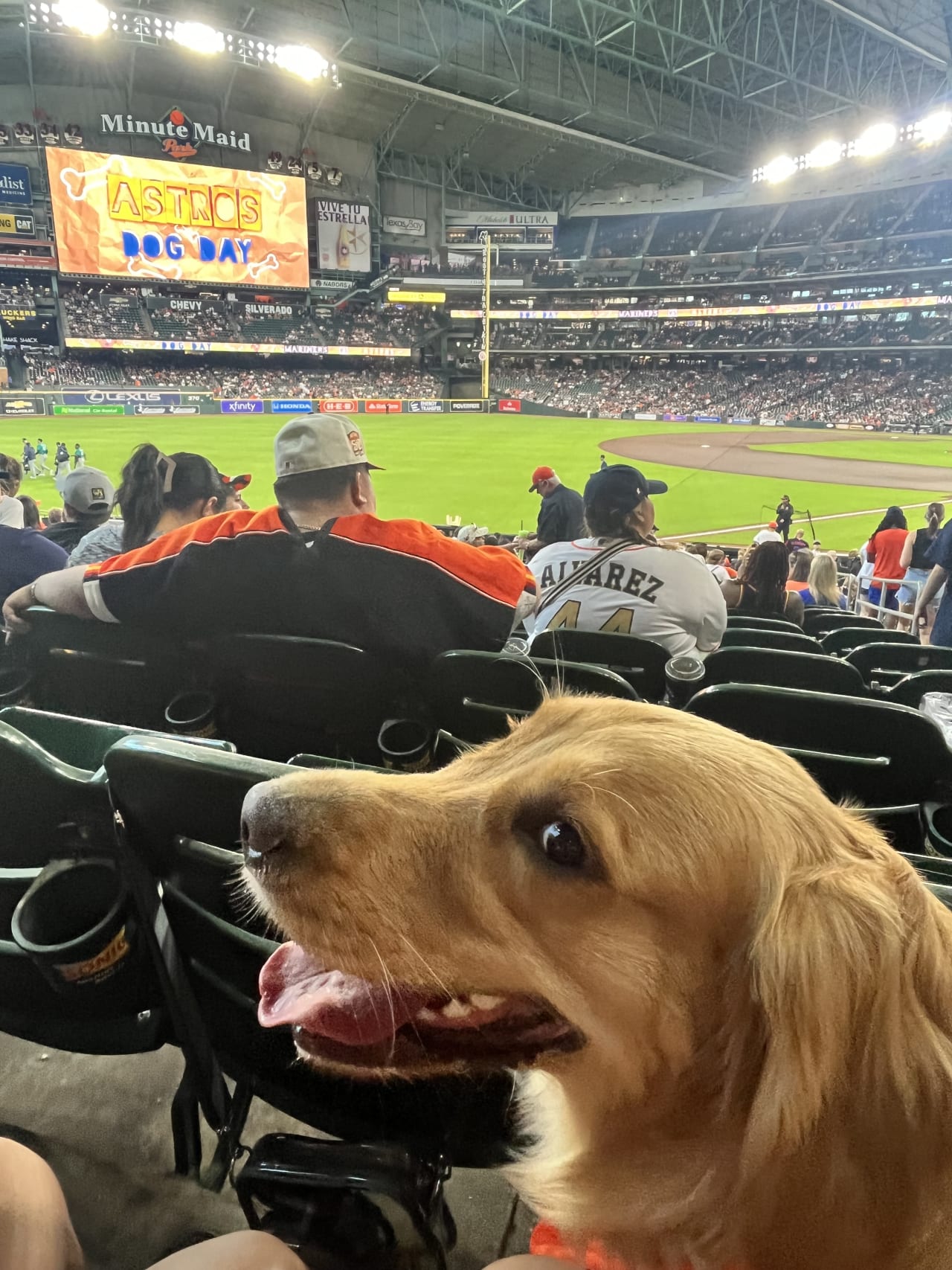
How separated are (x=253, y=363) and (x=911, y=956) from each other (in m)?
39.5

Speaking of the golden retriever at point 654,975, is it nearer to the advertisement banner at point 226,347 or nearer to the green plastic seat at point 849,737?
the green plastic seat at point 849,737

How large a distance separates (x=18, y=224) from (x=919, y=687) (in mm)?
38191

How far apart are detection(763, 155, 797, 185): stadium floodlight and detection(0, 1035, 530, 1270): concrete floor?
50181 mm

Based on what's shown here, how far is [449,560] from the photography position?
2.49 metres

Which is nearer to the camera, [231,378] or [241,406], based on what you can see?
[241,406]

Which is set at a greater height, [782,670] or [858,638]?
[782,670]

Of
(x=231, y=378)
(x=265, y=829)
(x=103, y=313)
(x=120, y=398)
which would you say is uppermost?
(x=103, y=313)

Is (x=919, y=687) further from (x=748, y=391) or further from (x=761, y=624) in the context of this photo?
(x=748, y=391)

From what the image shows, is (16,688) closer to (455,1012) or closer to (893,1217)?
(455,1012)

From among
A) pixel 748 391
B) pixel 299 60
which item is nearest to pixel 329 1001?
pixel 299 60

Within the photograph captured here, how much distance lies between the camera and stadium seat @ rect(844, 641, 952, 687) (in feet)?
11.7

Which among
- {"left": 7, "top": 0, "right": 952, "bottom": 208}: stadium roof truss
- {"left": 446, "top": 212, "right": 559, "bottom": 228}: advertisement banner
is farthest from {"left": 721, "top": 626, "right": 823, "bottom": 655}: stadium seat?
{"left": 446, "top": 212, "right": 559, "bottom": 228}: advertisement banner


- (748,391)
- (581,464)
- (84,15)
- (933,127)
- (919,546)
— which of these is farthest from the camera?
(748,391)

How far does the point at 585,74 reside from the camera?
3350 cm
